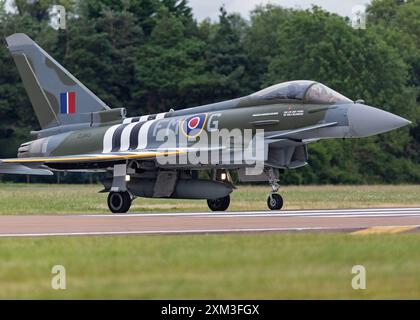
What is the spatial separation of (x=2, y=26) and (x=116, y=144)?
40800 millimetres

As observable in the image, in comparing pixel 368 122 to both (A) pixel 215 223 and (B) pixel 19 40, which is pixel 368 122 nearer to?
(A) pixel 215 223

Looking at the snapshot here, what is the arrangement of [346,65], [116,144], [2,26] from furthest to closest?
[2,26], [346,65], [116,144]

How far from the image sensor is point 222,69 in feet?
207

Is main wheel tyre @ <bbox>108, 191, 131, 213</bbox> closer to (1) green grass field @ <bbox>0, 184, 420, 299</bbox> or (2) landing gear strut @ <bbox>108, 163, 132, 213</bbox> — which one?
(2) landing gear strut @ <bbox>108, 163, 132, 213</bbox>

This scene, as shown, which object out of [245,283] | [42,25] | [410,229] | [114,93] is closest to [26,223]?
[410,229]

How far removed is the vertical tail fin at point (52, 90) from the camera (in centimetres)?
2625

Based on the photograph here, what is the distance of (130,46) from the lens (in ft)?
212

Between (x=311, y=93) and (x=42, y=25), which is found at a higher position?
(x=42, y=25)

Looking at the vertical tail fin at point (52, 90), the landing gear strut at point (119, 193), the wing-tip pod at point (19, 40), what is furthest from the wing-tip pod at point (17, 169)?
the wing-tip pod at point (19, 40)

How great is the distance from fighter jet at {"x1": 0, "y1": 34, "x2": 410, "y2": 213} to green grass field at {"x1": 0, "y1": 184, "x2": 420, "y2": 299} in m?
7.88

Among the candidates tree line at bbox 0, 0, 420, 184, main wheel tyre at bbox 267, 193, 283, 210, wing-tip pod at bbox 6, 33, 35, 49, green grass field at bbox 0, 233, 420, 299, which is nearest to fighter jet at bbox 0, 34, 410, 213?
main wheel tyre at bbox 267, 193, 283, 210

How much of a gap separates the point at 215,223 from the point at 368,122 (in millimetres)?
5878

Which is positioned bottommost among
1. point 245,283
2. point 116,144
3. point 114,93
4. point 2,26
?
point 245,283

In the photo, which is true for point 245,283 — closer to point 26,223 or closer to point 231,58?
point 26,223
